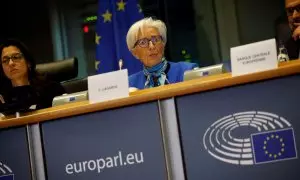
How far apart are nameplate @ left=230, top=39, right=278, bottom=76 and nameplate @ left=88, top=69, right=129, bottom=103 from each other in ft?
1.29

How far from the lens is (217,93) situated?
145 centimetres

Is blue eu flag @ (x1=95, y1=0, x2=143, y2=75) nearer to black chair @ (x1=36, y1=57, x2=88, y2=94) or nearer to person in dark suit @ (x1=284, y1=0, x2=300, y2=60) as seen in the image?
black chair @ (x1=36, y1=57, x2=88, y2=94)

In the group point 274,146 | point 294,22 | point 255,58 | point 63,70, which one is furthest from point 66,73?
point 274,146

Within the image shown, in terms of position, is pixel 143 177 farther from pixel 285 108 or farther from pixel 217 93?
pixel 285 108

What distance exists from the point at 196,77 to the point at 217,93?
0.21m

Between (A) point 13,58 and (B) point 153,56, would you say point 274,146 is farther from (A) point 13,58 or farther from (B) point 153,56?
(A) point 13,58

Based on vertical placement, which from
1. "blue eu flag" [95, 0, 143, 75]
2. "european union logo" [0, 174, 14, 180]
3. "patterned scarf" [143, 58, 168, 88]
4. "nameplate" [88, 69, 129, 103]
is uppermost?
"blue eu flag" [95, 0, 143, 75]

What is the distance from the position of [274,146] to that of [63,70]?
6.72 ft

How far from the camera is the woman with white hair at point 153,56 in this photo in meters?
2.46

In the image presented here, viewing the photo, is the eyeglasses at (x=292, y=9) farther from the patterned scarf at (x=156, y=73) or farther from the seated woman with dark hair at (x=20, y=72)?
the seated woman with dark hair at (x=20, y=72)

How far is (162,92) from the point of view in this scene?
1516 millimetres

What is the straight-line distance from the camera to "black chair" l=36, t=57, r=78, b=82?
311 cm

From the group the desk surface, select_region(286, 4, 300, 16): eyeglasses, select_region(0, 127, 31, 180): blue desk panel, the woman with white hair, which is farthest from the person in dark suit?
select_region(0, 127, 31, 180): blue desk panel

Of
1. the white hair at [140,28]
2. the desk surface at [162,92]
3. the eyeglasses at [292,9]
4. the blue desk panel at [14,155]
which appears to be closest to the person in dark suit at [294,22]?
the eyeglasses at [292,9]
